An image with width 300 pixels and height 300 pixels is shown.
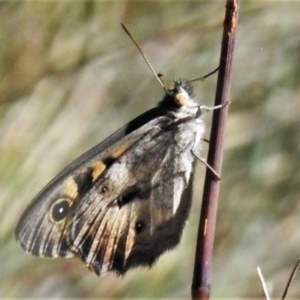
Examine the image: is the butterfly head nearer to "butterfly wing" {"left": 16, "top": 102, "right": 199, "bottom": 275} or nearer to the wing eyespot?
"butterfly wing" {"left": 16, "top": 102, "right": 199, "bottom": 275}

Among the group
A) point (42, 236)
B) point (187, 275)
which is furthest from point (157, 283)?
point (42, 236)

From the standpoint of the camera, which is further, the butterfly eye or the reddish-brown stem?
the butterfly eye

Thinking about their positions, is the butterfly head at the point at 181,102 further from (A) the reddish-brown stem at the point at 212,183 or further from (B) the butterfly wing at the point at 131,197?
(A) the reddish-brown stem at the point at 212,183

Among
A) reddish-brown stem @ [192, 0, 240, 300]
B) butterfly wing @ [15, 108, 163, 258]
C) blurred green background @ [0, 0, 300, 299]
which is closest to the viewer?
reddish-brown stem @ [192, 0, 240, 300]

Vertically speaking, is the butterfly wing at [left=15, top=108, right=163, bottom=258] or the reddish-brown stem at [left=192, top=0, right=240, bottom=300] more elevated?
the butterfly wing at [left=15, top=108, right=163, bottom=258]

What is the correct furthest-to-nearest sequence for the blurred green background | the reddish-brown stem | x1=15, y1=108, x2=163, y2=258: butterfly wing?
the blurred green background, x1=15, y1=108, x2=163, y2=258: butterfly wing, the reddish-brown stem

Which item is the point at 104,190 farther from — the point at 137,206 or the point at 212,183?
the point at 212,183

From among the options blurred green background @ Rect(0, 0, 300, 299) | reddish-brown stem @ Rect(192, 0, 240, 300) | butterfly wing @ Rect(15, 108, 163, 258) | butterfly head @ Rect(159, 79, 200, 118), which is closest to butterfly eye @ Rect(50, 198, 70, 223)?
butterfly wing @ Rect(15, 108, 163, 258)
